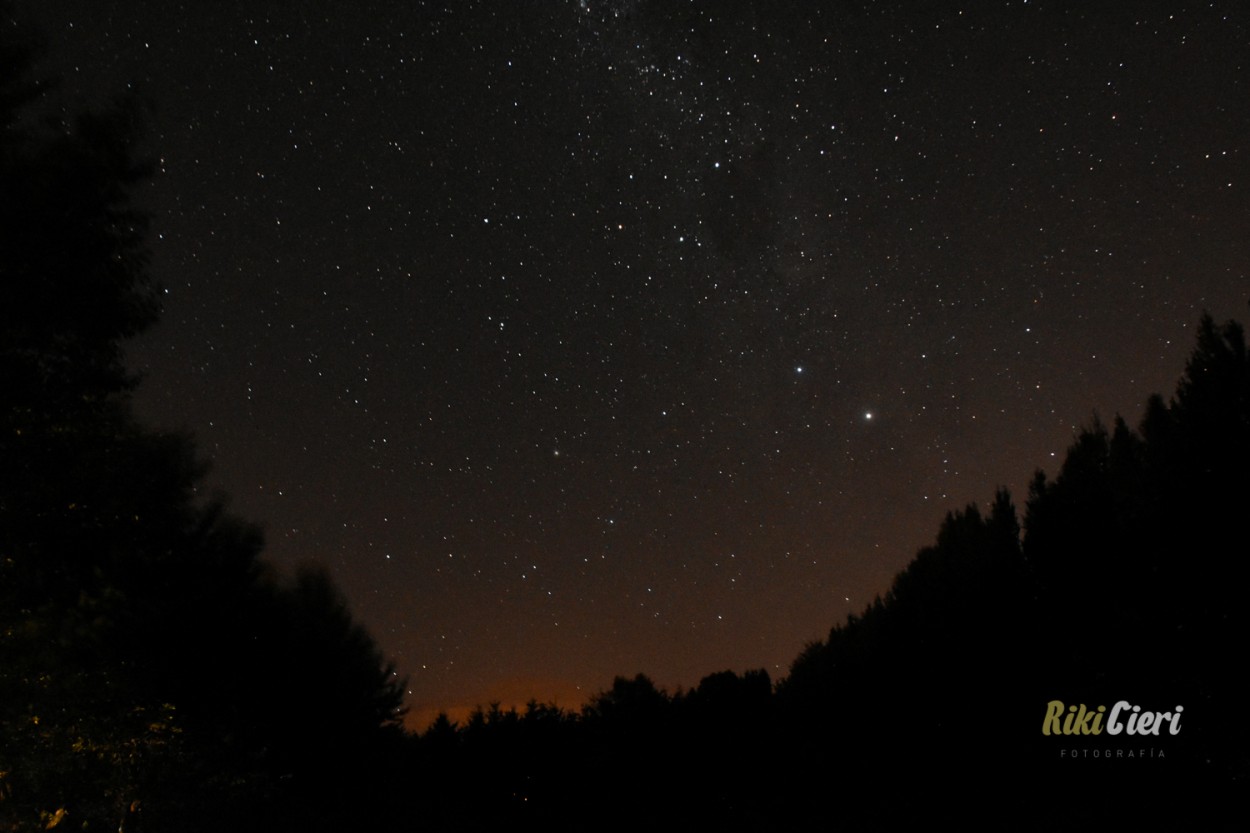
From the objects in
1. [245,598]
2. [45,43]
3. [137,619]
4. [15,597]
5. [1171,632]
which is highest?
[45,43]

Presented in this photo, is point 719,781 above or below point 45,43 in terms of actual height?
below

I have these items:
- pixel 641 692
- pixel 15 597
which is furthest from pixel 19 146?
pixel 641 692

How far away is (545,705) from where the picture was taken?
21.5m

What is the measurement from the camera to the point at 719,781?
17.1m

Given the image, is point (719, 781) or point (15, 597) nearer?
point (15, 597)

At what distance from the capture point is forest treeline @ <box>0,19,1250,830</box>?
6164 mm

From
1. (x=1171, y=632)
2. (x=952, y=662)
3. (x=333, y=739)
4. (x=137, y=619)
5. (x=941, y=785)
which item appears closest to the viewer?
(x=137, y=619)

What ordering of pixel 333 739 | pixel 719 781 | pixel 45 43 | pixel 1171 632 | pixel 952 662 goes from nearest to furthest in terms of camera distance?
pixel 45 43 → pixel 1171 632 → pixel 952 662 → pixel 719 781 → pixel 333 739

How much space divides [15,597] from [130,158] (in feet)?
10.7

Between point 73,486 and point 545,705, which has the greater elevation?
point 73,486

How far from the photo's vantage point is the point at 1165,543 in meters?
12.5

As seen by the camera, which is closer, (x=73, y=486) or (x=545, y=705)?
(x=73, y=486)

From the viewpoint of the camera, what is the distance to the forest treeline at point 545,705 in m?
6.16

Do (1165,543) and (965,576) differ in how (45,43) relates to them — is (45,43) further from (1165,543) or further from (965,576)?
(965,576)
